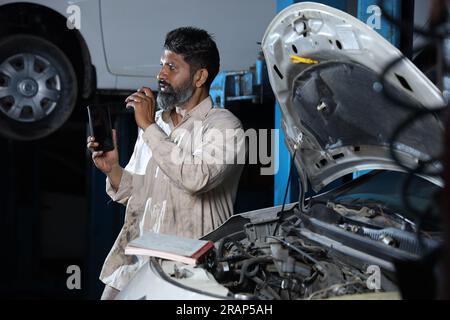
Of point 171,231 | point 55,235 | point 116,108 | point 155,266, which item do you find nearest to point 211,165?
point 171,231

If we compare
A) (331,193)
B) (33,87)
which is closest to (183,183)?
(331,193)

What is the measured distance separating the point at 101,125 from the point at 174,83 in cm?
42

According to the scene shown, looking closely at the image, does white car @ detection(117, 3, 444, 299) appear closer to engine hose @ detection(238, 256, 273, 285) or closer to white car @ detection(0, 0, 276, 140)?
engine hose @ detection(238, 256, 273, 285)

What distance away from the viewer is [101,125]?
3.32 metres

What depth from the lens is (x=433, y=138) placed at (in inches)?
85.7

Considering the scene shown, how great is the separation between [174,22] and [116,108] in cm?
99

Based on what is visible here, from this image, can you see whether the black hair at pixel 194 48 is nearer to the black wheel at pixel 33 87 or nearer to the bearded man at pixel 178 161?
the bearded man at pixel 178 161

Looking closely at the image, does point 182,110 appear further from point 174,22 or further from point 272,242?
point 174,22

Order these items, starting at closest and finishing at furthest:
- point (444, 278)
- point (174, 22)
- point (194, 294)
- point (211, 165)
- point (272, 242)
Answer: point (444, 278) → point (194, 294) → point (272, 242) → point (211, 165) → point (174, 22)

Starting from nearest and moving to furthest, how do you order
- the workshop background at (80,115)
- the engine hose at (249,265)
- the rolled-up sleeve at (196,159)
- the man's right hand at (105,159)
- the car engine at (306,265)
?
the car engine at (306,265), the engine hose at (249,265), the rolled-up sleeve at (196,159), the man's right hand at (105,159), the workshop background at (80,115)

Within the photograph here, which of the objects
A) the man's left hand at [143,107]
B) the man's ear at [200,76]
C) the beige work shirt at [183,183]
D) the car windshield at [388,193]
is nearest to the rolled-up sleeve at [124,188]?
the beige work shirt at [183,183]

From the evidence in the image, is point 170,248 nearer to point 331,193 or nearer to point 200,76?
point 331,193

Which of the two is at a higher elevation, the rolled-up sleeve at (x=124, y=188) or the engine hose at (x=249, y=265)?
the rolled-up sleeve at (x=124, y=188)

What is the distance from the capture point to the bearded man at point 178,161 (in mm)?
3049
